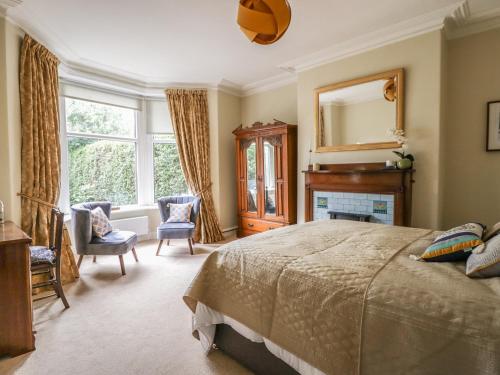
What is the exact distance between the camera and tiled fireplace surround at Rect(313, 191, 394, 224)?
3.23 meters

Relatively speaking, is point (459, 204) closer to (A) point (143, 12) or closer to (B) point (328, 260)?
(B) point (328, 260)

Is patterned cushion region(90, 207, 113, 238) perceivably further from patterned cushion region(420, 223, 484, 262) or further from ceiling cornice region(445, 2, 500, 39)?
ceiling cornice region(445, 2, 500, 39)

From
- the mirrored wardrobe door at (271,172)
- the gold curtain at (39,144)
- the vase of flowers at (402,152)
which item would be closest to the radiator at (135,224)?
the gold curtain at (39,144)

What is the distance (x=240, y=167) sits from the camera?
4.85 m

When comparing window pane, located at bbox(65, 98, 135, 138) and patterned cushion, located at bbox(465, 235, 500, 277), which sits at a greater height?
window pane, located at bbox(65, 98, 135, 138)

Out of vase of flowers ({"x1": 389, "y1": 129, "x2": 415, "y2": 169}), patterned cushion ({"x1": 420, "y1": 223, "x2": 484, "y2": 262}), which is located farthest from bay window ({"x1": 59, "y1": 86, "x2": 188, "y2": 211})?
patterned cushion ({"x1": 420, "y1": 223, "x2": 484, "y2": 262})

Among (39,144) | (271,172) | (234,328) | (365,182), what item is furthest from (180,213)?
(234,328)

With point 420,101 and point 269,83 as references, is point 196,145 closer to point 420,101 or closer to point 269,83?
point 269,83

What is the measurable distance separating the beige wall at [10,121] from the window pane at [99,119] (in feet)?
4.14

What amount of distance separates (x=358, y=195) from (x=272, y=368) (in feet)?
8.10

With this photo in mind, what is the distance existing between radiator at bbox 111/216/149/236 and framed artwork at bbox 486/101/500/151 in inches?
188

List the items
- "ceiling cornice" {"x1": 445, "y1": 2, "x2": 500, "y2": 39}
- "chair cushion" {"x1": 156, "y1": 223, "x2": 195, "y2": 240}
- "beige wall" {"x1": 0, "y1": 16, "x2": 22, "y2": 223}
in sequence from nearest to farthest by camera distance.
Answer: "beige wall" {"x1": 0, "y1": 16, "x2": 22, "y2": 223}
"ceiling cornice" {"x1": 445, "y1": 2, "x2": 500, "y2": 39}
"chair cushion" {"x1": 156, "y1": 223, "x2": 195, "y2": 240}

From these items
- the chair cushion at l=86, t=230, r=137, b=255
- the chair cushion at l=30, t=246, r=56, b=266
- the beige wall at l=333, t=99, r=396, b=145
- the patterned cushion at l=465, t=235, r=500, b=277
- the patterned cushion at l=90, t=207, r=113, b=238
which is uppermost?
the beige wall at l=333, t=99, r=396, b=145

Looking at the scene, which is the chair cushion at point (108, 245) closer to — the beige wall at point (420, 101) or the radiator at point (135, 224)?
the radiator at point (135, 224)
